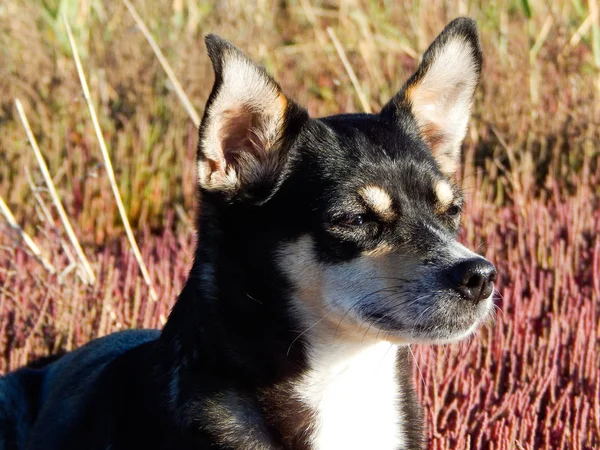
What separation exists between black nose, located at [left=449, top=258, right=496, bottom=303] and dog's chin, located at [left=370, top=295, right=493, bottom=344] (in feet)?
0.23

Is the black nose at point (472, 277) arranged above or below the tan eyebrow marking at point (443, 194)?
below

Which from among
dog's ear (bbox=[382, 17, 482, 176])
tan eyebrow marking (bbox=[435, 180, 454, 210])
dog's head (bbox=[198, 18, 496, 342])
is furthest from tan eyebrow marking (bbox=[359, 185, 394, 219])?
dog's ear (bbox=[382, 17, 482, 176])

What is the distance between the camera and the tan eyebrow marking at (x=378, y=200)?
295cm

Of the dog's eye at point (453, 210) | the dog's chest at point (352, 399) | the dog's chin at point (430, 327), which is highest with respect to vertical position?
the dog's eye at point (453, 210)

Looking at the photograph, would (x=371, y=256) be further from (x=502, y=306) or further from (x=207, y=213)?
(x=502, y=306)

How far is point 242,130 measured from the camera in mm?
3068

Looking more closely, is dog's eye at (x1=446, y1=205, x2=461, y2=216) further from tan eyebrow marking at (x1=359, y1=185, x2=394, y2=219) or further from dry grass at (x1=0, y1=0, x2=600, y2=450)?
dry grass at (x1=0, y1=0, x2=600, y2=450)

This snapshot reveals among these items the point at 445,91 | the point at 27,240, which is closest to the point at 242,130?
the point at 445,91

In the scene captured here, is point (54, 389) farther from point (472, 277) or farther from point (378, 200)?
point (472, 277)

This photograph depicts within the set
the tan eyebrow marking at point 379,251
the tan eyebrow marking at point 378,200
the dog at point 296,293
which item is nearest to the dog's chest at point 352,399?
the dog at point 296,293

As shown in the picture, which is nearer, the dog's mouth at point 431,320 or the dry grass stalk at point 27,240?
the dog's mouth at point 431,320

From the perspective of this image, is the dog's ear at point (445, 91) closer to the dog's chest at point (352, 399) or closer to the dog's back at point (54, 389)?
the dog's chest at point (352, 399)

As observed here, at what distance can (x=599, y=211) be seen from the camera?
5211mm

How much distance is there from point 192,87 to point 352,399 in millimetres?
4393
